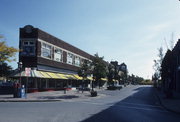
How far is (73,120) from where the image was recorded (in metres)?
10.6

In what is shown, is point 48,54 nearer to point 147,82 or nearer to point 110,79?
point 110,79

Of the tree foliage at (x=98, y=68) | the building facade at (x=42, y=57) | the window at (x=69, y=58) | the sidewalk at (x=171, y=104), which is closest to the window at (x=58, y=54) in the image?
the building facade at (x=42, y=57)

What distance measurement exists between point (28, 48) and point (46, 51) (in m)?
3.60

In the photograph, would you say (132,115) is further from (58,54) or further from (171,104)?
(58,54)

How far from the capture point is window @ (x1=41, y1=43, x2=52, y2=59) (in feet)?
114

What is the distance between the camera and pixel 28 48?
108 ft

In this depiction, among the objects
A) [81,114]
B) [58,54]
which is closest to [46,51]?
[58,54]

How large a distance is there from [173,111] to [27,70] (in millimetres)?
13988

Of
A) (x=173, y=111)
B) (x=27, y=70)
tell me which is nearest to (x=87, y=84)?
(x=27, y=70)

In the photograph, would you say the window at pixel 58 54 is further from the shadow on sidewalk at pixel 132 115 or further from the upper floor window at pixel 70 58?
the shadow on sidewalk at pixel 132 115

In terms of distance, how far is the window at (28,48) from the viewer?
32.7m

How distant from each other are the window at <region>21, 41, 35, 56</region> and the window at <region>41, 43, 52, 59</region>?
1.87 m

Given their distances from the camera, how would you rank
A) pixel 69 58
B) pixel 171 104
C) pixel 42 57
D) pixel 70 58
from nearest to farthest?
pixel 171 104, pixel 42 57, pixel 69 58, pixel 70 58

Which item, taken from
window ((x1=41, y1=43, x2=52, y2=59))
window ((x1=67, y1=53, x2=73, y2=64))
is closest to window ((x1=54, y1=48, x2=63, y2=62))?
window ((x1=41, y1=43, x2=52, y2=59))
